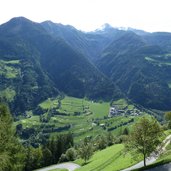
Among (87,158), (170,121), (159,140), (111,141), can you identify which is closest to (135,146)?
(159,140)

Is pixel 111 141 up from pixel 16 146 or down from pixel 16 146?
down

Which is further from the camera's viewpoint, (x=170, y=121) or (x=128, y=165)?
(x=170, y=121)

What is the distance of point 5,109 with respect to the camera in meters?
80.0

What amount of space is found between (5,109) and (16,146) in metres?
8.94

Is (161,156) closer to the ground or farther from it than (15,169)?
farther from it

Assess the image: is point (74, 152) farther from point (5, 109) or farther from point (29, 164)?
point (5, 109)

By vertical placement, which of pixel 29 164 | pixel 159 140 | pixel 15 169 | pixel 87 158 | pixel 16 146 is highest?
pixel 159 140

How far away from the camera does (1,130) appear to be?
5728cm

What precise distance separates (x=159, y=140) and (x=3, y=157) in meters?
32.6

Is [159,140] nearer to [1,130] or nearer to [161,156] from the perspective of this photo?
[161,156]

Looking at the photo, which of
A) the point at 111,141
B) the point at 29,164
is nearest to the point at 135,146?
the point at 111,141

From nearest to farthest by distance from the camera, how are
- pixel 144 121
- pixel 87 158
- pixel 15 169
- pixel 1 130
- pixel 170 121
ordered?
pixel 1 130, pixel 144 121, pixel 15 169, pixel 170 121, pixel 87 158

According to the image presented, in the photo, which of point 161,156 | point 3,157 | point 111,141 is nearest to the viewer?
point 3,157

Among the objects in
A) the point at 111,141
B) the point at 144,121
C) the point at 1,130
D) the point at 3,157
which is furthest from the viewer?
the point at 111,141
